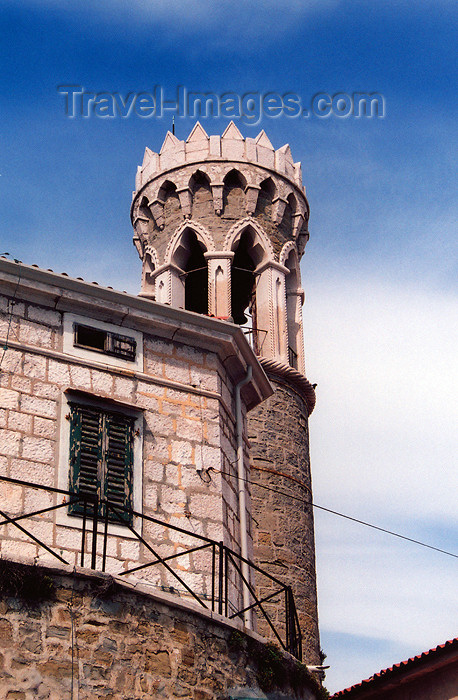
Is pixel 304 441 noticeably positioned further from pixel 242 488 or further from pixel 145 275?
pixel 242 488

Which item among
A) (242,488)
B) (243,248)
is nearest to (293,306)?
(243,248)

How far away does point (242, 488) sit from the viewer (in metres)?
16.0

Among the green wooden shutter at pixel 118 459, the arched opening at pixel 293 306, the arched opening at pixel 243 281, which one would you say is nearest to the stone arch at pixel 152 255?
the arched opening at pixel 243 281

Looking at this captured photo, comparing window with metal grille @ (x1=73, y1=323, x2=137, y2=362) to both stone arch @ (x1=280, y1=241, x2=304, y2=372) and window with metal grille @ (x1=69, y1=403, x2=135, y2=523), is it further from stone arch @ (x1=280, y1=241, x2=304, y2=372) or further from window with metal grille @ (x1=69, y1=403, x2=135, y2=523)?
stone arch @ (x1=280, y1=241, x2=304, y2=372)

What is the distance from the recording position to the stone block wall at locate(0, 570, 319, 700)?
36.7ft

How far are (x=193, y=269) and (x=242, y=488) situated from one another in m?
13.7

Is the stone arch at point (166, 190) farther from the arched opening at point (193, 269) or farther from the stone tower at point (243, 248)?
the arched opening at point (193, 269)

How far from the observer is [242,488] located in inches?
628

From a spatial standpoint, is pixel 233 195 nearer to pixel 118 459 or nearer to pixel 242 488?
pixel 242 488

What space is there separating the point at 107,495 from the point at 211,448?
1.88 m

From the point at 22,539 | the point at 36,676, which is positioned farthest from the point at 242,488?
the point at 36,676

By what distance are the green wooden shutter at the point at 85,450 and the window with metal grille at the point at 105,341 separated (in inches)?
38.1

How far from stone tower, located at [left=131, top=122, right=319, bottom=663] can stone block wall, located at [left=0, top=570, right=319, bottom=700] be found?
39.8 ft

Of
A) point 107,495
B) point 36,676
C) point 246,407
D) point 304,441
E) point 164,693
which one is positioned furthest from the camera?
point 304,441
